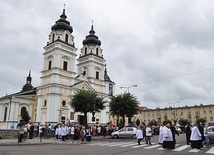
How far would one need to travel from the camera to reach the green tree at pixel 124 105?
123 ft

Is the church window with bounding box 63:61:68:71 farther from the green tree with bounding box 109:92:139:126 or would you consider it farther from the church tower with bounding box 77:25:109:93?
the green tree with bounding box 109:92:139:126

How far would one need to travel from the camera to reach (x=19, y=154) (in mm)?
10844

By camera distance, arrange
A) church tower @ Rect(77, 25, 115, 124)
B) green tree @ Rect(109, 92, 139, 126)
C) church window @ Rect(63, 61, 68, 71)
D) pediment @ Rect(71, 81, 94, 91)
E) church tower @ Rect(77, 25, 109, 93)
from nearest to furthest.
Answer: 1. green tree @ Rect(109, 92, 139, 126)
2. church window @ Rect(63, 61, 68, 71)
3. pediment @ Rect(71, 81, 94, 91)
4. church tower @ Rect(77, 25, 115, 124)
5. church tower @ Rect(77, 25, 109, 93)

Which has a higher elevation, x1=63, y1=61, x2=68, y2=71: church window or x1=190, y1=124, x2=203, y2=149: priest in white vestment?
x1=63, y1=61, x2=68, y2=71: church window

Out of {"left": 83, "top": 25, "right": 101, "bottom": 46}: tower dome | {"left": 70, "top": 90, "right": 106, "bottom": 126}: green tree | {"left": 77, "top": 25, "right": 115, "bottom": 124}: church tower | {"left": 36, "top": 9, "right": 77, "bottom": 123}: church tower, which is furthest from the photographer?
{"left": 83, "top": 25, "right": 101, "bottom": 46}: tower dome

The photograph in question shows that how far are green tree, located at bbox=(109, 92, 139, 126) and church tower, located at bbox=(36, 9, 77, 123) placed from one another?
12.1 meters

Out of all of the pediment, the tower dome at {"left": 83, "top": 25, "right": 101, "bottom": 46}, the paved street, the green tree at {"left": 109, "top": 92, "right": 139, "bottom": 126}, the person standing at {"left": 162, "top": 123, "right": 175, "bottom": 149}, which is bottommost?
the paved street

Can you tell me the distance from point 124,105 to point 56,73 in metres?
17.1

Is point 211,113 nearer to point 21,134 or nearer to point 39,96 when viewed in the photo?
point 39,96

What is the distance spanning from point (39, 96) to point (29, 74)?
35404mm

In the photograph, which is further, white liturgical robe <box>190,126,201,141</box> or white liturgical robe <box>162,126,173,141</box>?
white liturgical robe <box>162,126,173,141</box>

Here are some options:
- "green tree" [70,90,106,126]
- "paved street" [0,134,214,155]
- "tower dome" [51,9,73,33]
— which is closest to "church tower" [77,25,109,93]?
"tower dome" [51,9,73,33]

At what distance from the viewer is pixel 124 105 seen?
37.3 metres

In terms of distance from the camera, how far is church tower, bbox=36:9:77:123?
4412 cm
